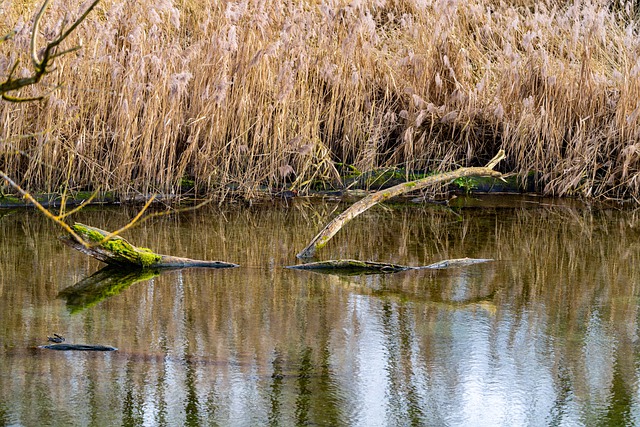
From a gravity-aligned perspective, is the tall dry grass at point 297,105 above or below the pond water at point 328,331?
above

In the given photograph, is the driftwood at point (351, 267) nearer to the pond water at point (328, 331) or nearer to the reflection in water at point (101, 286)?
the pond water at point (328, 331)

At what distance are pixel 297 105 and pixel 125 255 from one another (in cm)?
244

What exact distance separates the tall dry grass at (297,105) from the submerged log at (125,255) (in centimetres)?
149

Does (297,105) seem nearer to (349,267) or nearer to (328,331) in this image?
(349,267)

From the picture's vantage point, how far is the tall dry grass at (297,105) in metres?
5.91

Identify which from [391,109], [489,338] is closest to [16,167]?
[391,109]

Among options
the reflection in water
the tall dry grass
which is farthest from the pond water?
the tall dry grass

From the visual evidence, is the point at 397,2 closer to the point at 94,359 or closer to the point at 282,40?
the point at 282,40

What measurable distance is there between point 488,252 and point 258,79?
2290 mm

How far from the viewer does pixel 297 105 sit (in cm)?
643

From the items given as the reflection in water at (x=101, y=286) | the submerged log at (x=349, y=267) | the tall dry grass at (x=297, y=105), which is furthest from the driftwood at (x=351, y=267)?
the tall dry grass at (x=297, y=105)

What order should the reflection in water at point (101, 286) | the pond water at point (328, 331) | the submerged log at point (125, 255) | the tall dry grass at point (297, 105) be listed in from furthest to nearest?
1. the tall dry grass at point (297, 105)
2. the submerged log at point (125, 255)
3. the reflection in water at point (101, 286)
4. the pond water at point (328, 331)

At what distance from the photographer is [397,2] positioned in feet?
30.0

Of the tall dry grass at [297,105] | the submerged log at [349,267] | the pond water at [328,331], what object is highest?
the tall dry grass at [297,105]
